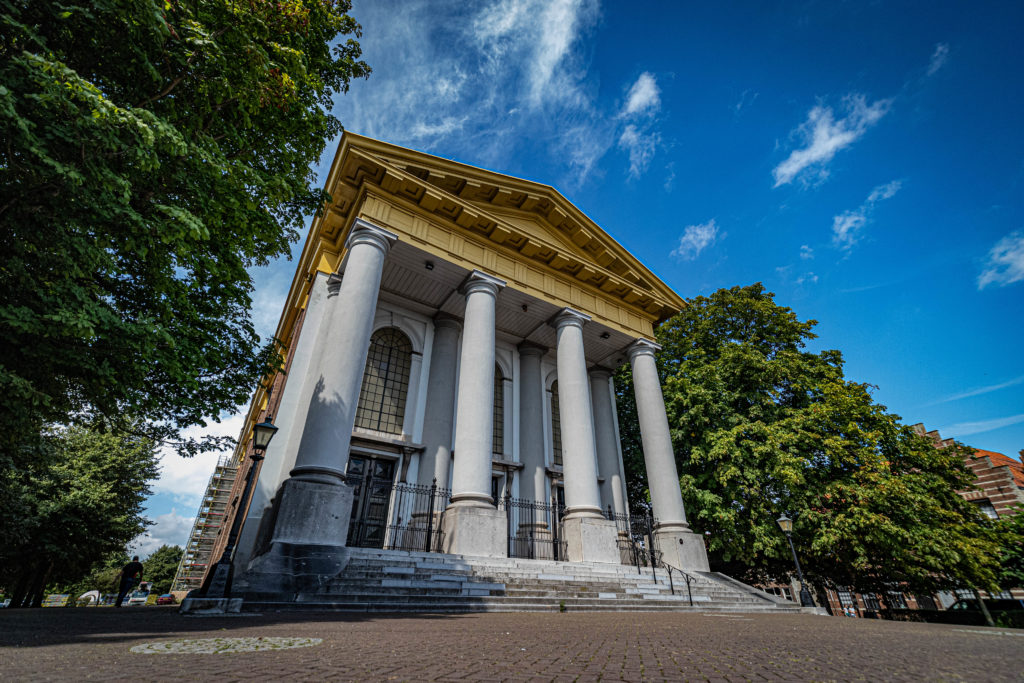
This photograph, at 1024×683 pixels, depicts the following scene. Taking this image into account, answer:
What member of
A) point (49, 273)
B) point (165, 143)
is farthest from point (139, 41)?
point (49, 273)

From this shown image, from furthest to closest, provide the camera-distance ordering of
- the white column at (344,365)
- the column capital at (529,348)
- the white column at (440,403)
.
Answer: the column capital at (529,348), the white column at (440,403), the white column at (344,365)

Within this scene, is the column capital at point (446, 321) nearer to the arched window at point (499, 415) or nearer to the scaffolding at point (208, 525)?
the arched window at point (499, 415)

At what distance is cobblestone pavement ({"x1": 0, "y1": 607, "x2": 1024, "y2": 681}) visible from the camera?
2.61 metres

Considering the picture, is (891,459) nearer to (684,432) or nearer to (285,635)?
(684,432)

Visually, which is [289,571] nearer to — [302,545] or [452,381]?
[302,545]

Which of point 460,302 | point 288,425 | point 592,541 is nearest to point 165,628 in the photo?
point 288,425

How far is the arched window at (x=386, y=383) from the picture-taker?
14.7m

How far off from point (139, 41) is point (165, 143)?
179cm

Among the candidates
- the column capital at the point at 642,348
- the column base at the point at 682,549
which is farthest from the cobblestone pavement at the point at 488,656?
the column capital at the point at 642,348

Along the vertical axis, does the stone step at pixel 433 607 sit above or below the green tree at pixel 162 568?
A: below

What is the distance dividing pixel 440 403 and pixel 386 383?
1.97 metres

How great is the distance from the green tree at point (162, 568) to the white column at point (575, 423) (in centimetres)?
7449

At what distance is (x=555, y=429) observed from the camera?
62.0 ft

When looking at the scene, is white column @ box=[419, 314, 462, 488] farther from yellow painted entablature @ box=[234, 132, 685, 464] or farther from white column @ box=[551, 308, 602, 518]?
white column @ box=[551, 308, 602, 518]
